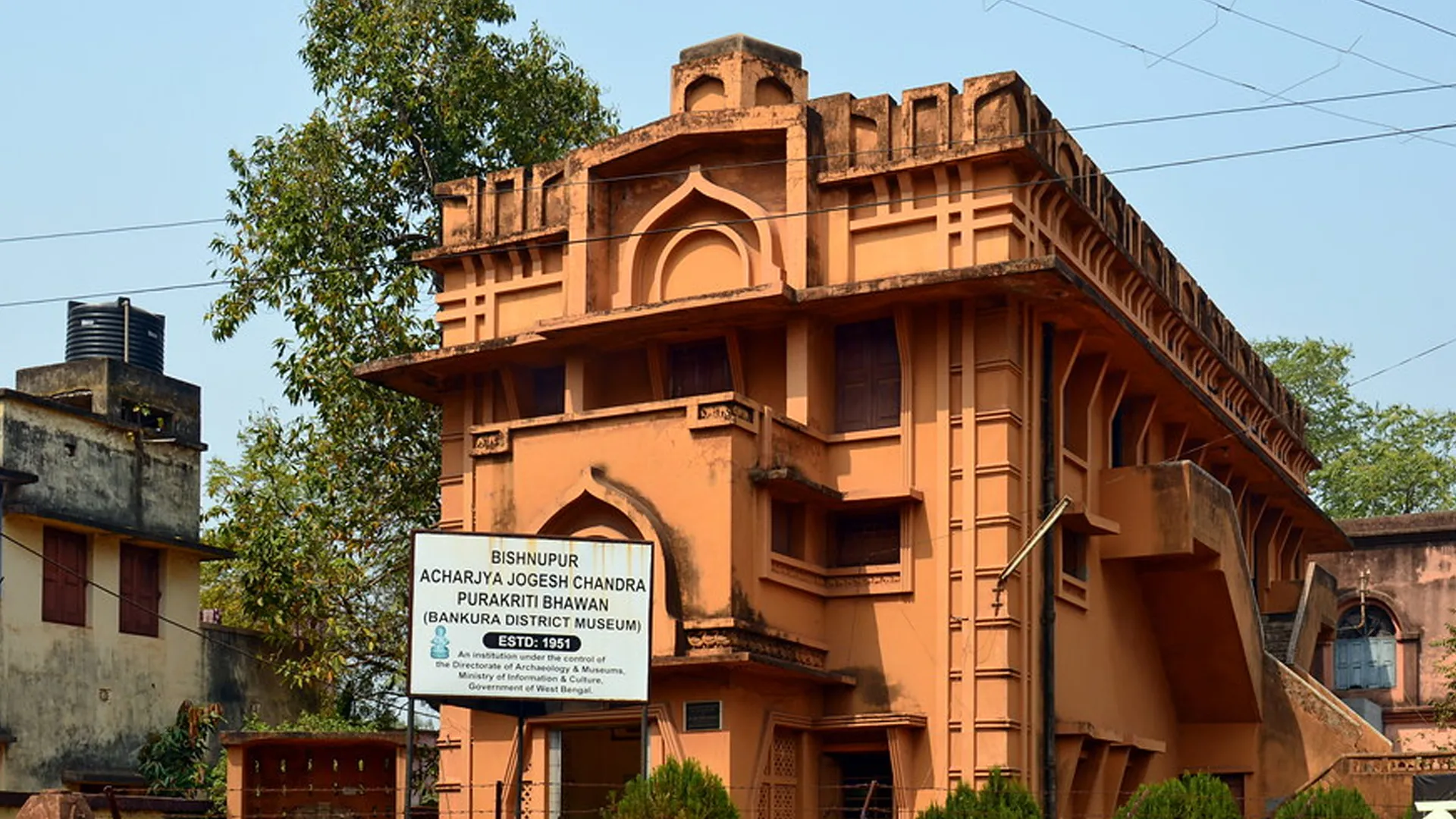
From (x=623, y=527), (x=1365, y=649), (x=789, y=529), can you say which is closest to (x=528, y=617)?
(x=623, y=527)

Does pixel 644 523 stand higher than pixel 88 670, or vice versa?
pixel 644 523

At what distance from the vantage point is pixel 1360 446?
177ft

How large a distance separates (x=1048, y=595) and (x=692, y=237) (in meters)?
5.88

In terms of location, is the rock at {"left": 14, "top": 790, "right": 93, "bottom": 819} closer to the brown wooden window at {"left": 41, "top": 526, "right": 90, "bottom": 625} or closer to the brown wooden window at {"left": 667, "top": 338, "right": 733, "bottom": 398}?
the brown wooden window at {"left": 667, "top": 338, "right": 733, "bottom": 398}

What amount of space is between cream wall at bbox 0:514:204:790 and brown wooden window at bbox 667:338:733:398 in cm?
1049

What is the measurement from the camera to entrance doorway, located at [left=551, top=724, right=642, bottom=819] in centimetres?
2267

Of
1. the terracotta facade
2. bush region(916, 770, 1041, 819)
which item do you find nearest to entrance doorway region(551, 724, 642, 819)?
bush region(916, 770, 1041, 819)

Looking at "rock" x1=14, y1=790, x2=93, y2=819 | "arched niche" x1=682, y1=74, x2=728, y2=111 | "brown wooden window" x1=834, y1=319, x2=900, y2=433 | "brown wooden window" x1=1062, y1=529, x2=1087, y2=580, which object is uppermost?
"arched niche" x1=682, y1=74, x2=728, y2=111

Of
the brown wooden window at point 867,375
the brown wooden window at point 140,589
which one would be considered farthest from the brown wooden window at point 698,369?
the brown wooden window at point 140,589

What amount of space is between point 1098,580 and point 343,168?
1446cm

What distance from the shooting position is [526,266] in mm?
25328

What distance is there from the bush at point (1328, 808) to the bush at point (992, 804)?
7.27 feet

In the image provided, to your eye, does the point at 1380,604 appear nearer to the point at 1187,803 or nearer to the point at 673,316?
the point at 673,316

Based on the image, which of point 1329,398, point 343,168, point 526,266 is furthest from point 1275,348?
point 526,266
